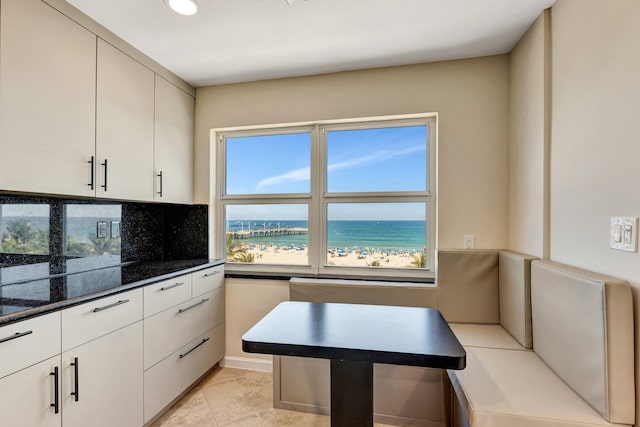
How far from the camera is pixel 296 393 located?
6.89 feet

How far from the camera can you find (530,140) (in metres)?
1.98

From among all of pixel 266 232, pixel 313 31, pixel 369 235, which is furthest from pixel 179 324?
pixel 313 31

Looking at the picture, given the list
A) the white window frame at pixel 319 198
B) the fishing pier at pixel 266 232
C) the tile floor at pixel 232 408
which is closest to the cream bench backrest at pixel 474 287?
the white window frame at pixel 319 198

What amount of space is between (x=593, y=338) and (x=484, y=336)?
0.69 m

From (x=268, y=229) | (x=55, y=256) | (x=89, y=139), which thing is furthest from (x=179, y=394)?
(x=89, y=139)

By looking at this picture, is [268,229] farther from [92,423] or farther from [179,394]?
[92,423]

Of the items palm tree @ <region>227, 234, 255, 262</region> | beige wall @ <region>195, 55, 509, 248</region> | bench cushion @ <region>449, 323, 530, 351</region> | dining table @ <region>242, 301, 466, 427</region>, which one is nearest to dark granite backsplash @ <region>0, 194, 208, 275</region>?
palm tree @ <region>227, 234, 255, 262</region>

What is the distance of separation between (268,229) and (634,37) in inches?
95.9

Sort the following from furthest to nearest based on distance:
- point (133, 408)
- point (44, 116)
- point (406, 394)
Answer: point (406, 394)
point (133, 408)
point (44, 116)

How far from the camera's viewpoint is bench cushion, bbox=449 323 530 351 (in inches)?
70.4

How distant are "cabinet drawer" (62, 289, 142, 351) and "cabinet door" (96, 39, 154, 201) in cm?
68

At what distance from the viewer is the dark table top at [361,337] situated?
1.17 metres

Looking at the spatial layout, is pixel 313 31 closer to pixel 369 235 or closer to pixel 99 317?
pixel 369 235

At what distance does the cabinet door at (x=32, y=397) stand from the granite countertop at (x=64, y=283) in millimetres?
228
